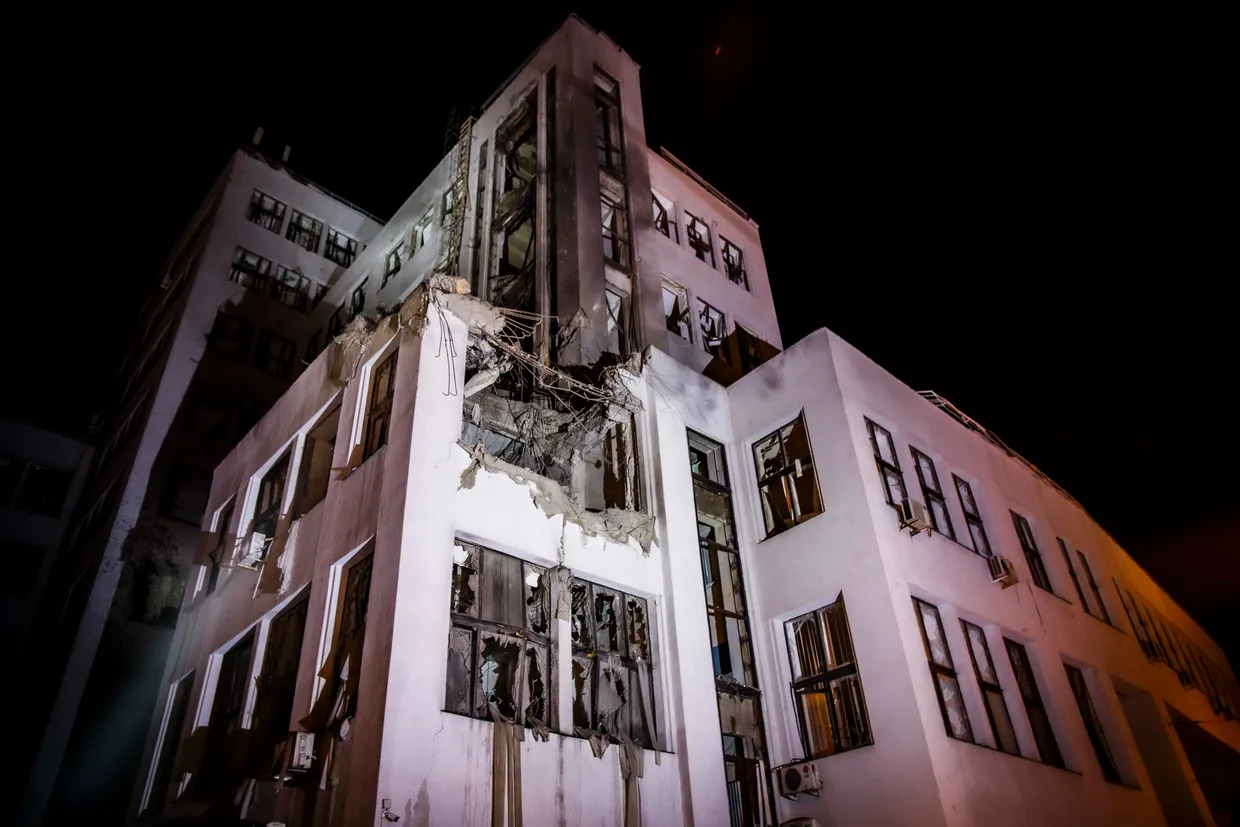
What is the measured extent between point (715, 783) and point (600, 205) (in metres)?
16.2

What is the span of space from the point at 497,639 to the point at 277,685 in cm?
433

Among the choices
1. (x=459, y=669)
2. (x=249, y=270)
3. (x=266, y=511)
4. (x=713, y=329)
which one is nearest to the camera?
(x=459, y=669)

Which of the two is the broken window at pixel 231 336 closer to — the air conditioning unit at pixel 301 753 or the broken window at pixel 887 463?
the air conditioning unit at pixel 301 753

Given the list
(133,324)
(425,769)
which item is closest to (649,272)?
(425,769)

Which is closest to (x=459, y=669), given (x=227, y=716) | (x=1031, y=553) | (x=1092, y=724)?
(x=227, y=716)

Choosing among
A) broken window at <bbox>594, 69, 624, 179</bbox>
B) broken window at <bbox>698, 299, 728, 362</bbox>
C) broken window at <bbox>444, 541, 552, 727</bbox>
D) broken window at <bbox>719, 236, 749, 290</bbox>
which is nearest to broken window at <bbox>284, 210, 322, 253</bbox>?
broken window at <bbox>594, 69, 624, 179</bbox>

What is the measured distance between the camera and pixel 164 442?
1051 inches

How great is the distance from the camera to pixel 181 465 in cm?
2678

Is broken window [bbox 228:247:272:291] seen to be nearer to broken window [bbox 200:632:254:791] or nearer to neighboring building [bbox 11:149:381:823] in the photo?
neighboring building [bbox 11:149:381:823]

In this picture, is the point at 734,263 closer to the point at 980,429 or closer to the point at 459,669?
the point at 980,429

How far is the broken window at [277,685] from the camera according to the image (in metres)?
12.5

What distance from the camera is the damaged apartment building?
10984 millimetres

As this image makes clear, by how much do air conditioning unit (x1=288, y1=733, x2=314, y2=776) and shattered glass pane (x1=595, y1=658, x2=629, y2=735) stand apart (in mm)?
4255

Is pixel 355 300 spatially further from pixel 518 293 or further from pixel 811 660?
pixel 811 660
